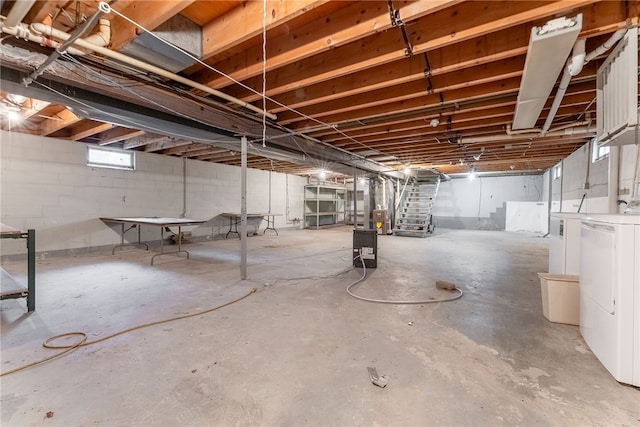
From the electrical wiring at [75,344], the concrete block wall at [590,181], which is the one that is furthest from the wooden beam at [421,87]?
the electrical wiring at [75,344]

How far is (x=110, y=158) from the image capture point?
5.44 meters

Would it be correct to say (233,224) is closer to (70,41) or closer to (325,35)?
(70,41)

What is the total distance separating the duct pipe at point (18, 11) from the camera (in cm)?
144

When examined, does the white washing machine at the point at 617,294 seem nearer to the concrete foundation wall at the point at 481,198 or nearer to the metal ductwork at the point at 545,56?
the metal ductwork at the point at 545,56

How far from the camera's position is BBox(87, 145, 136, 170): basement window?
5188 mm

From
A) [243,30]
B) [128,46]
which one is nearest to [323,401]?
[243,30]

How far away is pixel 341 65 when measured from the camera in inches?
89.8

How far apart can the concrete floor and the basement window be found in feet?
9.23

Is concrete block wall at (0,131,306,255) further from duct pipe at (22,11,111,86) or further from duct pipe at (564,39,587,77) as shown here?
duct pipe at (564,39,587,77)

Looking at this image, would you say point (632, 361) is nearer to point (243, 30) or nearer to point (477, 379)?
point (477, 379)

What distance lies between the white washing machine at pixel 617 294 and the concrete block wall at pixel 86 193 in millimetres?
7073

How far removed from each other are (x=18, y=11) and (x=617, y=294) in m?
3.73

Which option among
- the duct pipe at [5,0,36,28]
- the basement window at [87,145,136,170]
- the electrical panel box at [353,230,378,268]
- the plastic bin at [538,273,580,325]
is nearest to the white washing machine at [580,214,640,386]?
the plastic bin at [538,273,580,325]

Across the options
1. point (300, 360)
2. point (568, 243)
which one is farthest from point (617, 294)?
point (300, 360)
